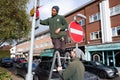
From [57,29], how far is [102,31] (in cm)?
2560

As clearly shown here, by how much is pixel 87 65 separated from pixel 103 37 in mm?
10969

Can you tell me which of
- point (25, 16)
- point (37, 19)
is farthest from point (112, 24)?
point (37, 19)

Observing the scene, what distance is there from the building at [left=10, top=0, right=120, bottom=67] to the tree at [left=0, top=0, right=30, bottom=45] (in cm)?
1392

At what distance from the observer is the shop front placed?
27456 mm

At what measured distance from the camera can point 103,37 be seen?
29766 millimetres

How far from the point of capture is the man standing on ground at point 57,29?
5.22 m

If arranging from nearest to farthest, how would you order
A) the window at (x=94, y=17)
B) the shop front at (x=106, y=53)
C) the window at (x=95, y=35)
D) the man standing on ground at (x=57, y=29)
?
the man standing on ground at (x=57, y=29) < the shop front at (x=106, y=53) < the window at (x=95, y=35) < the window at (x=94, y=17)

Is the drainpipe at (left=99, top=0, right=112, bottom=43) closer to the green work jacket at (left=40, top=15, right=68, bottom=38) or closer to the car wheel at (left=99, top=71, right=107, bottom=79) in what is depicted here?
the car wheel at (left=99, top=71, right=107, bottom=79)

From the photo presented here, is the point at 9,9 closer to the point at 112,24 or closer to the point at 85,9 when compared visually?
the point at 112,24

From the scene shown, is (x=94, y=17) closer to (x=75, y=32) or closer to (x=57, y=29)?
(x=75, y=32)

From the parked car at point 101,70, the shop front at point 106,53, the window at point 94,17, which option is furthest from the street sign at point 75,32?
the window at point 94,17

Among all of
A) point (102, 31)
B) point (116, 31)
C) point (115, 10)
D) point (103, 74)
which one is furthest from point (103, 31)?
point (103, 74)

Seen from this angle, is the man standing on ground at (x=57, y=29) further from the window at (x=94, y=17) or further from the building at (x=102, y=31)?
the window at (x=94, y=17)

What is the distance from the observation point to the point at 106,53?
96.8 feet
